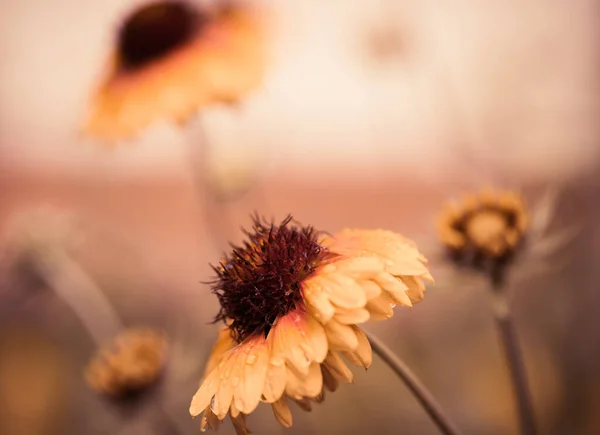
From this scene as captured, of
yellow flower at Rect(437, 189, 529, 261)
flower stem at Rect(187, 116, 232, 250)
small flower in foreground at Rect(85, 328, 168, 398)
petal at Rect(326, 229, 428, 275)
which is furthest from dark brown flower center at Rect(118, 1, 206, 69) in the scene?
petal at Rect(326, 229, 428, 275)

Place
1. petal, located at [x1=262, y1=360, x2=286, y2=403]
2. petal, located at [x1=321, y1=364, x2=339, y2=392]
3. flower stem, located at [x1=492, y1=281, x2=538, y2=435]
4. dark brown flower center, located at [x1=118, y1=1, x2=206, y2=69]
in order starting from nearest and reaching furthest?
1. petal, located at [x1=262, y1=360, x2=286, y2=403]
2. petal, located at [x1=321, y1=364, x2=339, y2=392]
3. flower stem, located at [x1=492, y1=281, x2=538, y2=435]
4. dark brown flower center, located at [x1=118, y1=1, x2=206, y2=69]

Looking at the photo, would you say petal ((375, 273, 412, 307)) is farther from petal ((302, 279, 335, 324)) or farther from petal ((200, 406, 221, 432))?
petal ((200, 406, 221, 432))

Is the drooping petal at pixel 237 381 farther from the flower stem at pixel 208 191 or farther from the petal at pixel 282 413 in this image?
the flower stem at pixel 208 191

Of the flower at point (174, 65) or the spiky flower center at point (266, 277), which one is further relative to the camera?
the flower at point (174, 65)

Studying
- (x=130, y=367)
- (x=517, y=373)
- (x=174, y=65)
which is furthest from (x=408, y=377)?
(x=174, y=65)

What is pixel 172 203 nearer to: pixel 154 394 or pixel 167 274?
pixel 167 274

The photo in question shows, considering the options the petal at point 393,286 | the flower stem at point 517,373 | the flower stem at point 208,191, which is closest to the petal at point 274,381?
the petal at point 393,286
